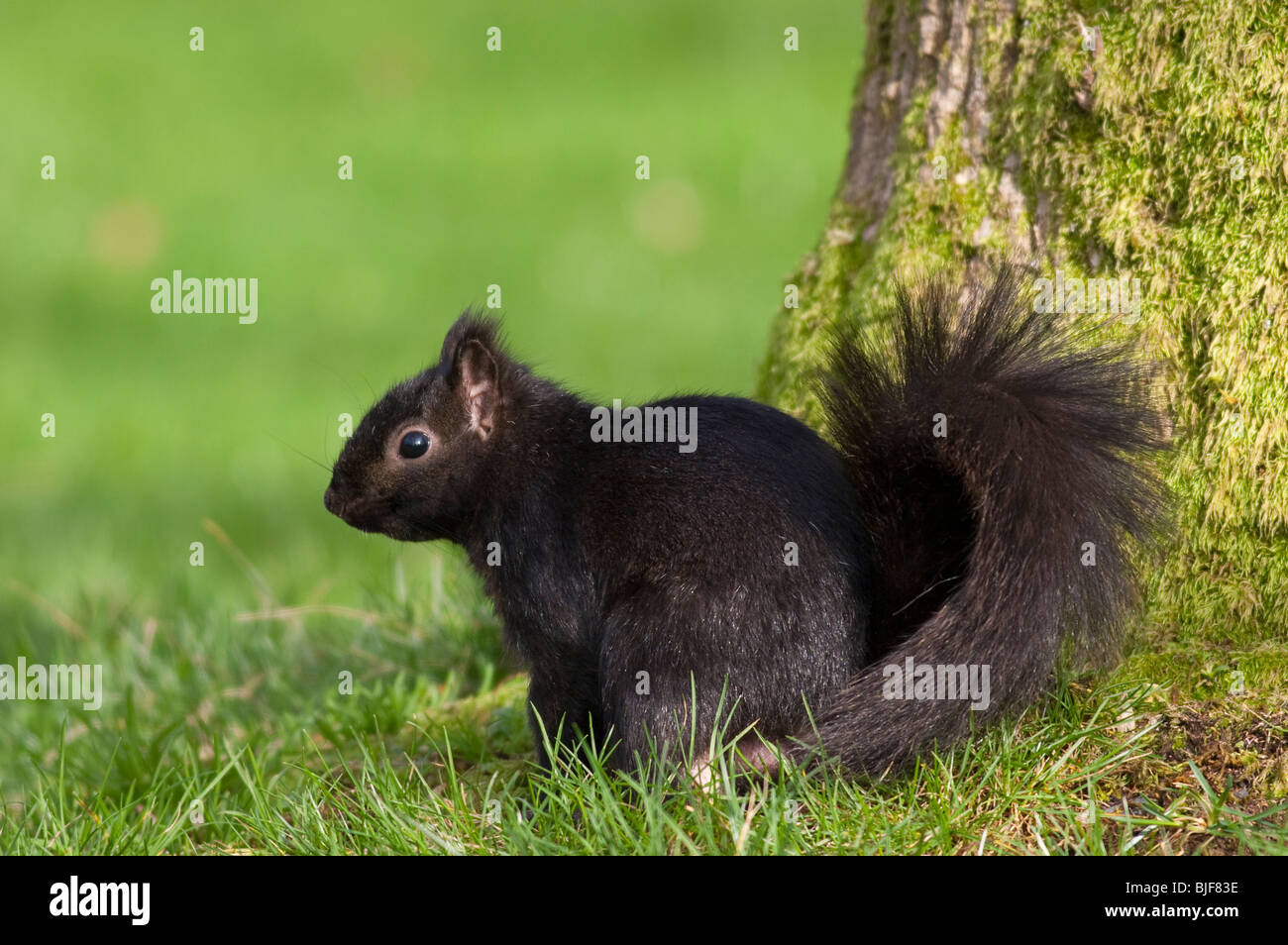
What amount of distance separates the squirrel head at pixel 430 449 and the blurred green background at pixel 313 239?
88cm

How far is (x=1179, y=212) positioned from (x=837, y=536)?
3.28ft

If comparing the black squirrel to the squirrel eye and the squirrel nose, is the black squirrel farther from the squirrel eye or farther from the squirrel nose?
the squirrel nose

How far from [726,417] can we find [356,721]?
1.28 meters

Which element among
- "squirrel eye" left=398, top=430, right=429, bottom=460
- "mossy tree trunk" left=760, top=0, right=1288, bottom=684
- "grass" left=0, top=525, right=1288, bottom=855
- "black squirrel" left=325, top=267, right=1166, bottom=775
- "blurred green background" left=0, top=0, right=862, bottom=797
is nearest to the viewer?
"grass" left=0, top=525, right=1288, bottom=855

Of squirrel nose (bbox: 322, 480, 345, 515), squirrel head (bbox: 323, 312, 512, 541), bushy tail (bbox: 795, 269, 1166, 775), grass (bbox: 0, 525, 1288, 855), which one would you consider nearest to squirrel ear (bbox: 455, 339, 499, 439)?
squirrel head (bbox: 323, 312, 512, 541)

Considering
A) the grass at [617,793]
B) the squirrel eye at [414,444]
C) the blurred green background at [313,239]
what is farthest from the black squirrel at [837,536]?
the blurred green background at [313,239]

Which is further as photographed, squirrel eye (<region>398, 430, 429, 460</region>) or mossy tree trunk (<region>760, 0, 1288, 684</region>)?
squirrel eye (<region>398, 430, 429, 460</region>)

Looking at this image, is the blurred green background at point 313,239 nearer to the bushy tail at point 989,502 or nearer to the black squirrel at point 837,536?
the black squirrel at point 837,536

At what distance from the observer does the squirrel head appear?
3311mm

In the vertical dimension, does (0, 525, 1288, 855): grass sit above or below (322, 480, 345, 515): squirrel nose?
below

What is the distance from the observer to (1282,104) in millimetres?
2863

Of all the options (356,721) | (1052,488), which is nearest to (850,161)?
(1052,488)

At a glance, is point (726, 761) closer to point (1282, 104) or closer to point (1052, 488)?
point (1052, 488)

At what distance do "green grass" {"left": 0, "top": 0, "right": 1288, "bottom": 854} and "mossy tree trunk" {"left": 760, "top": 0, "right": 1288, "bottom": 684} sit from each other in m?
0.29
